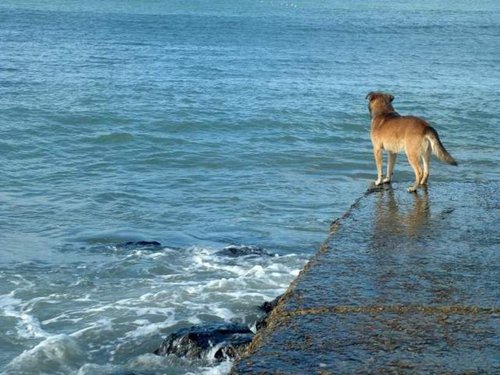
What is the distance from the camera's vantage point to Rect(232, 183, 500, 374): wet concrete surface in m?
5.40

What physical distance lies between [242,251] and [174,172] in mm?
7029

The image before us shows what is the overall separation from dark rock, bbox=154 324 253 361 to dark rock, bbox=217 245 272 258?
3.77m

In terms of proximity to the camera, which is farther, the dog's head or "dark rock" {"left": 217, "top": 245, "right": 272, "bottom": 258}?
"dark rock" {"left": 217, "top": 245, "right": 272, "bottom": 258}

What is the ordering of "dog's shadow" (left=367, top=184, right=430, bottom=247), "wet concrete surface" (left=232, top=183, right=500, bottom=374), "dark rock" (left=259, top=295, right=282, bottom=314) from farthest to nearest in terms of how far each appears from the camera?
"dark rock" (left=259, top=295, right=282, bottom=314), "dog's shadow" (left=367, top=184, right=430, bottom=247), "wet concrete surface" (left=232, top=183, right=500, bottom=374)

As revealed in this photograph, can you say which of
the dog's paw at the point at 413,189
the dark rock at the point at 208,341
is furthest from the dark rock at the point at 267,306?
the dog's paw at the point at 413,189

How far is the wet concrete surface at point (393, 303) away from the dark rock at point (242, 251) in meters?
3.66

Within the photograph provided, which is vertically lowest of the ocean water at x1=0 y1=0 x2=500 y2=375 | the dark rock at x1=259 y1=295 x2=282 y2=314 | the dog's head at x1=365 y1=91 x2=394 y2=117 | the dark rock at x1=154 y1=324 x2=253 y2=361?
the ocean water at x1=0 y1=0 x2=500 y2=375

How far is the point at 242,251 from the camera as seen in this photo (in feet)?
42.5

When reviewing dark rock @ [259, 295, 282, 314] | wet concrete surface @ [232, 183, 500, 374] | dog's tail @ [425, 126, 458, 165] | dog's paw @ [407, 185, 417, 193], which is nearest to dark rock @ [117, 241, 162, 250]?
dark rock @ [259, 295, 282, 314]

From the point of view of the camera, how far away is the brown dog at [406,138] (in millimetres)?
10562

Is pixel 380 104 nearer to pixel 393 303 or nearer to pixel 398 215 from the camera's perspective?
pixel 398 215

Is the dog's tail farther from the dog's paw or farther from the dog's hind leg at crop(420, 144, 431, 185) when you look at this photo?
the dog's paw

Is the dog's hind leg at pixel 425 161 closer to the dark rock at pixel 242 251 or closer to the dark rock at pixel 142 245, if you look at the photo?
the dark rock at pixel 242 251

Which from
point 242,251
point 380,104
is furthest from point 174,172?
point 380,104
